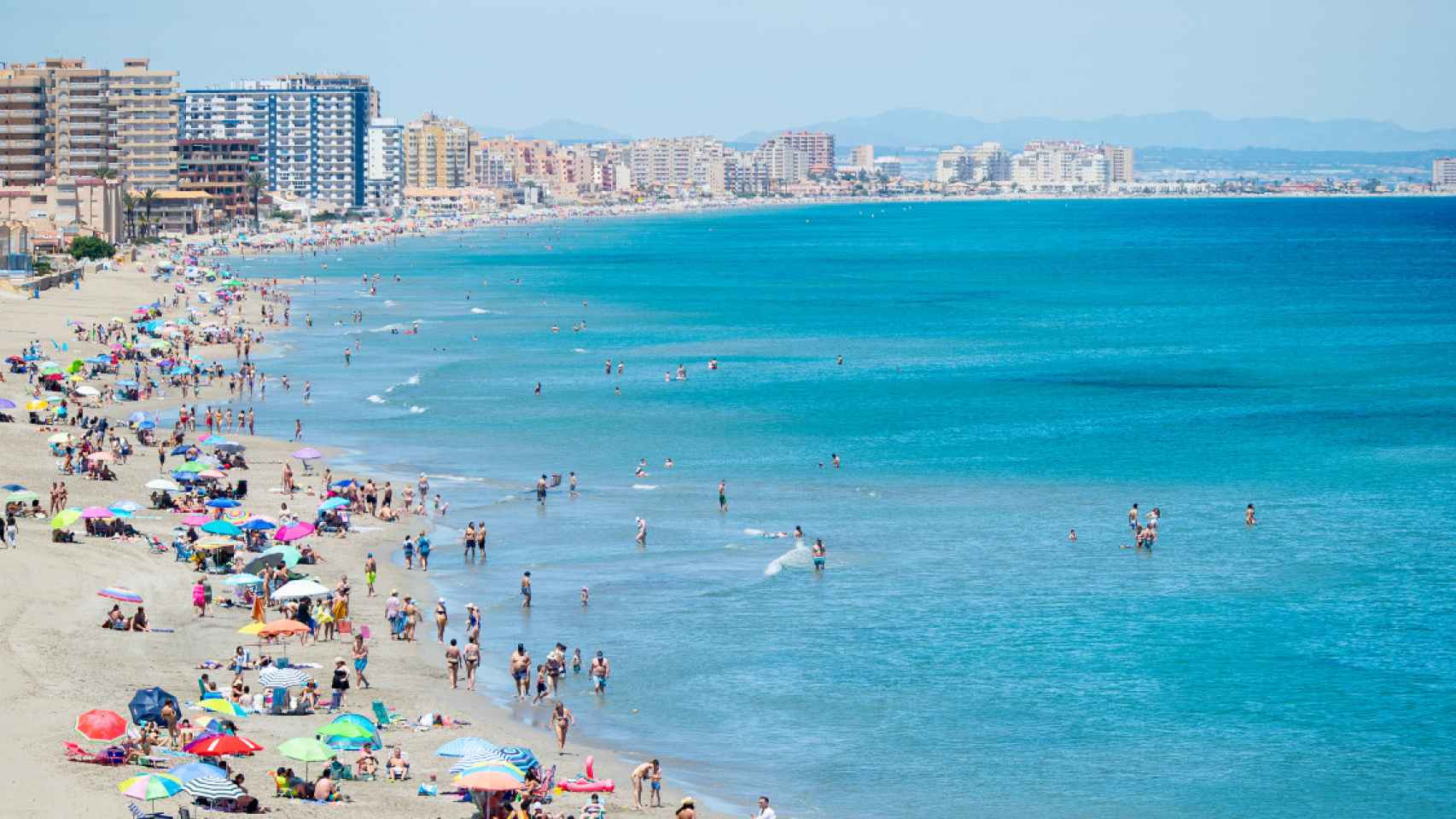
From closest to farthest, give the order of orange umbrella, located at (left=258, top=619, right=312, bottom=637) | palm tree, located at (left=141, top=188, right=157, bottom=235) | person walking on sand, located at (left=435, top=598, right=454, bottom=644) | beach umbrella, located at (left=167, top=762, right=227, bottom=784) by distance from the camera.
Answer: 1. beach umbrella, located at (left=167, top=762, right=227, bottom=784)
2. orange umbrella, located at (left=258, top=619, right=312, bottom=637)
3. person walking on sand, located at (left=435, top=598, right=454, bottom=644)
4. palm tree, located at (left=141, top=188, right=157, bottom=235)

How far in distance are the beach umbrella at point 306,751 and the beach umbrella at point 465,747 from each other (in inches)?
68.0

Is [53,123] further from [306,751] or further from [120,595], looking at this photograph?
[306,751]

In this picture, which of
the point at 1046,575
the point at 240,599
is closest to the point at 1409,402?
the point at 1046,575

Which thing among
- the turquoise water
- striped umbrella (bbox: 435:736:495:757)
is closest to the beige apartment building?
the turquoise water

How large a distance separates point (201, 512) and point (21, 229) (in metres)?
91.7

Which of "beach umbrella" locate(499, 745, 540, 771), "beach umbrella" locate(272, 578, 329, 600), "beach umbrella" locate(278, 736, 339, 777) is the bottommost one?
"beach umbrella" locate(499, 745, 540, 771)

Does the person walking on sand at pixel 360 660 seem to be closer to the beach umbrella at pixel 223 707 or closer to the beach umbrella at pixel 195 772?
the beach umbrella at pixel 223 707

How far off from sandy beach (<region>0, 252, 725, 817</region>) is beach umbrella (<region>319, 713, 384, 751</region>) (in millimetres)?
685

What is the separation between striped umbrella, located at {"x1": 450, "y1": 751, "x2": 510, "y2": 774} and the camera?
85.3ft

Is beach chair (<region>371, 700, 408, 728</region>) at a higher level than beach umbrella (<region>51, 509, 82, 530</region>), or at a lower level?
lower

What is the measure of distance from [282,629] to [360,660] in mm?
1778

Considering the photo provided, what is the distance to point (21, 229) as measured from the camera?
128 metres

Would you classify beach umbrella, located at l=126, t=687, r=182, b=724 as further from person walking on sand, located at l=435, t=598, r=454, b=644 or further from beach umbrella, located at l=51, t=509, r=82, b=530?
beach umbrella, located at l=51, t=509, r=82, b=530

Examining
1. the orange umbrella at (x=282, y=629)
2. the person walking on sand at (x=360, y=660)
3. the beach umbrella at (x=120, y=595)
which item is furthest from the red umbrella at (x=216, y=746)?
the beach umbrella at (x=120, y=595)
